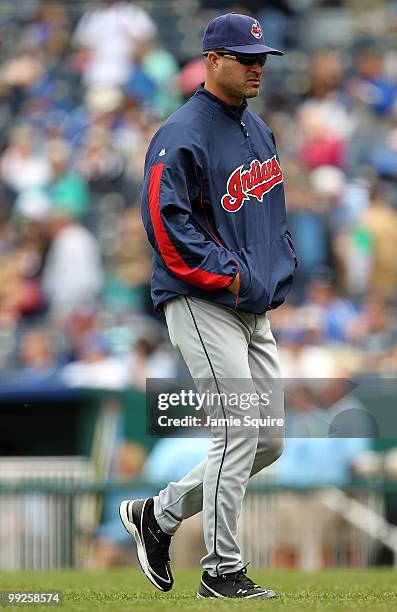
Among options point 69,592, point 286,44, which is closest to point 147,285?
point 286,44

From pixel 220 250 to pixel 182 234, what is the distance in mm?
154

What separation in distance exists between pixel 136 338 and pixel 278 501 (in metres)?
2.37

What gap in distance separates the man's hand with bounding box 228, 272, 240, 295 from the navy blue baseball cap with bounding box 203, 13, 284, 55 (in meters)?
0.84

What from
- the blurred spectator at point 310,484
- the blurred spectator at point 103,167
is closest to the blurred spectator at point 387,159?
the blurred spectator at point 103,167

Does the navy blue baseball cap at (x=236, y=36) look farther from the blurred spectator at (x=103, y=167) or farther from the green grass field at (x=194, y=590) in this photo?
the blurred spectator at (x=103, y=167)

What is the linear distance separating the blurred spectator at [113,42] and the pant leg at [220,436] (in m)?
10.3

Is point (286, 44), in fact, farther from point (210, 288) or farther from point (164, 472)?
point (210, 288)

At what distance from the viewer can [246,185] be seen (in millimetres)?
5254

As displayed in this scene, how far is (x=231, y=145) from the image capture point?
530cm

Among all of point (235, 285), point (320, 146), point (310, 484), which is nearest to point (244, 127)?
point (235, 285)

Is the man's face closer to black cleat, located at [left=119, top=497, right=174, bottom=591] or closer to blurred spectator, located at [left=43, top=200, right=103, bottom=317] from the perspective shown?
black cleat, located at [left=119, top=497, right=174, bottom=591]

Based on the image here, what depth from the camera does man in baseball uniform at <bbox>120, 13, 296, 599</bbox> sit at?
5129mm

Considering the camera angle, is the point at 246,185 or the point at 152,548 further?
the point at 152,548

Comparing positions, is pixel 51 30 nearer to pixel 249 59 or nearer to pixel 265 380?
pixel 249 59
